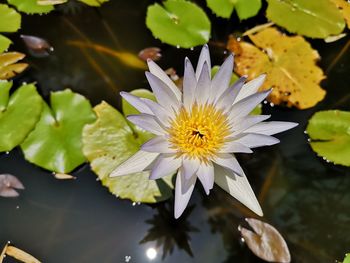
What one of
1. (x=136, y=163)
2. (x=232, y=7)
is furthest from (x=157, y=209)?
(x=232, y=7)

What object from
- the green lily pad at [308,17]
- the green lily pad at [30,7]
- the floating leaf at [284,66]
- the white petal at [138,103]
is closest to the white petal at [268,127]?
the white petal at [138,103]

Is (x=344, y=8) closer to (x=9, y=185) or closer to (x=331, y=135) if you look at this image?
(x=331, y=135)

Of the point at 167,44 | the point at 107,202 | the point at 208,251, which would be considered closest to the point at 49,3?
the point at 167,44

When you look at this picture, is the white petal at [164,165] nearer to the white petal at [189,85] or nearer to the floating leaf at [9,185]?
the white petal at [189,85]

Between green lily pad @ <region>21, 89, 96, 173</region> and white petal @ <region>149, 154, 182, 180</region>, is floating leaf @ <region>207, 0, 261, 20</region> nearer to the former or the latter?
green lily pad @ <region>21, 89, 96, 173</region>

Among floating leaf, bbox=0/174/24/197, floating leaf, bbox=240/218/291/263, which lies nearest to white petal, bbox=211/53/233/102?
floating leaf, bbox=240/218/291/263

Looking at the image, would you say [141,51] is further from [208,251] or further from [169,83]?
[208,251]
